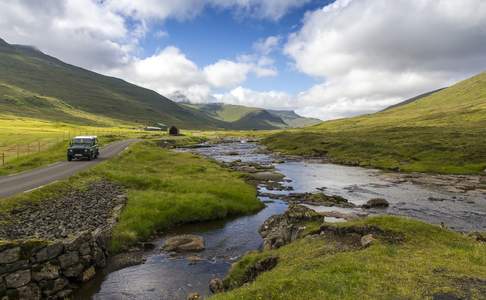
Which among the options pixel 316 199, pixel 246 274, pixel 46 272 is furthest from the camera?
pixel 316 199

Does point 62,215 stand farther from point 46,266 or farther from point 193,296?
point 193,296

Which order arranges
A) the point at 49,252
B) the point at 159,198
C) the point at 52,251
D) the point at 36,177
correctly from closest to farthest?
1. the point at 49,252
2. the point at 52,251
3. the point at 159,198
4. the point at 36,177

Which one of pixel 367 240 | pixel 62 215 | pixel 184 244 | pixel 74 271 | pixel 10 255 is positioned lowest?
pixel 184 244

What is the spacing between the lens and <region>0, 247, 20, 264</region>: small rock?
21.7 meters

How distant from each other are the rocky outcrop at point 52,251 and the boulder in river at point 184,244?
549 centimetres

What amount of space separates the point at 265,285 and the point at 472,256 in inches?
488

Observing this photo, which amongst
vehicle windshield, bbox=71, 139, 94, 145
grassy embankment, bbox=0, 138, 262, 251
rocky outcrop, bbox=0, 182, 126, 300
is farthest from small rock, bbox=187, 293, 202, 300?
vehicle windshield, bbox=71, 139, 94, 145

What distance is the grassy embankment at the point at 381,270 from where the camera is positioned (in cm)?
1609

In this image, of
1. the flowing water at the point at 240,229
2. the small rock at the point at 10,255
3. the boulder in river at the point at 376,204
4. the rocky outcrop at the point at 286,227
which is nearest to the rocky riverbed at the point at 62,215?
the small rock at the point at 10,255

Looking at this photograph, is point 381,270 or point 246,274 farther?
point 246,274

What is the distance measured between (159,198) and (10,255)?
22200 mm

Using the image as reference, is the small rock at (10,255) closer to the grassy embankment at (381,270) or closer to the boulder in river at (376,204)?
the grassy embankment at (381,270)

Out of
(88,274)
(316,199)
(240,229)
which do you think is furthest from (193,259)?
(316,199)

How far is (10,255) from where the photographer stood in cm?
2197
